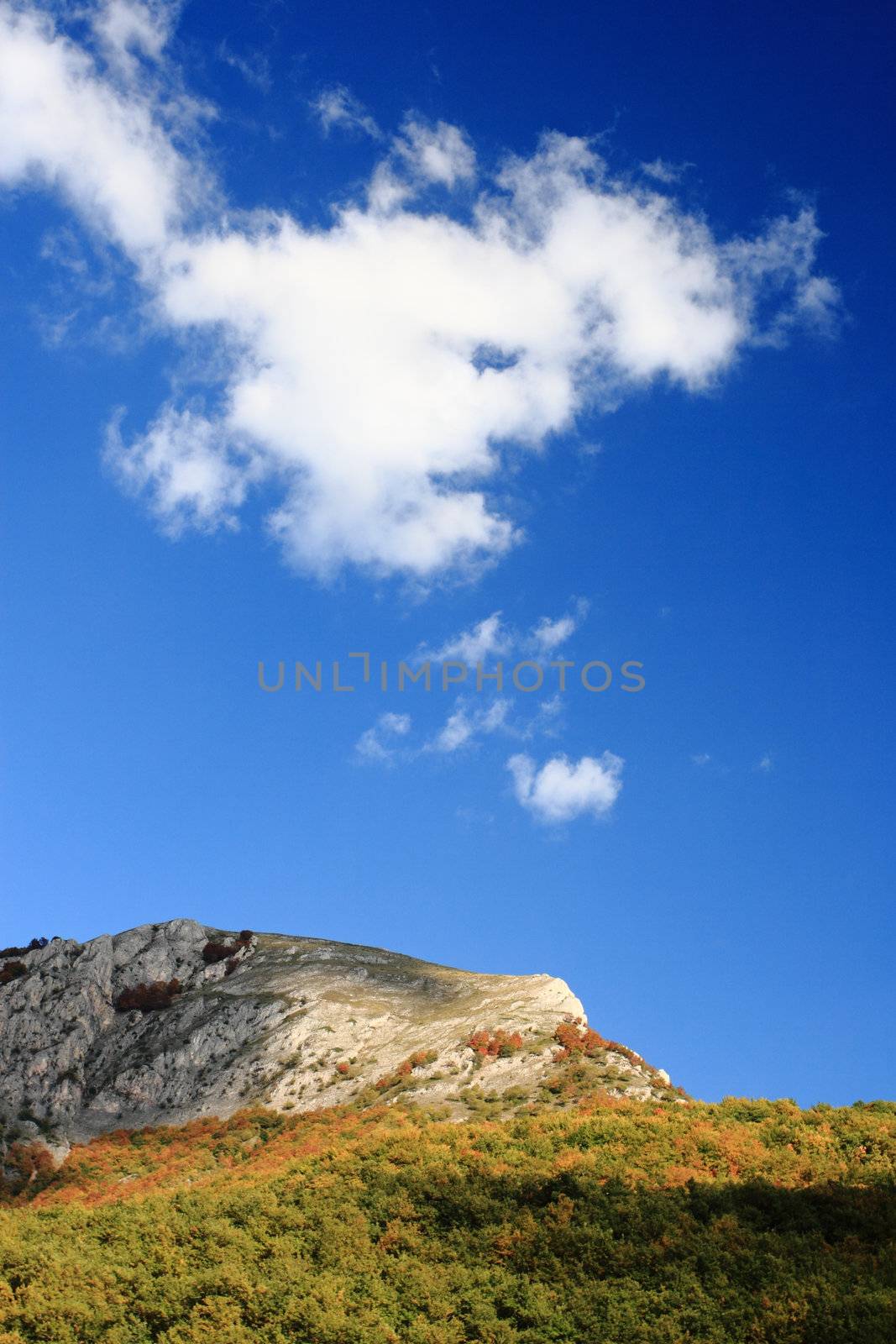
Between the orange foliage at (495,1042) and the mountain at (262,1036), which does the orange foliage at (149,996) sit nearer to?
the mountain at (262,1036)

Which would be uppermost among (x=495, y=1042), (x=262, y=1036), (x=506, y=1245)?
(x=495, y=1042)

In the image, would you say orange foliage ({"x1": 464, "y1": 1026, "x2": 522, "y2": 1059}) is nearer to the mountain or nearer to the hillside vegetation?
the mountain

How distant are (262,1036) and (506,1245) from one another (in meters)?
36.3

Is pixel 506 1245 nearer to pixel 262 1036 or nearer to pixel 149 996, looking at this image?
pixel 262 1036

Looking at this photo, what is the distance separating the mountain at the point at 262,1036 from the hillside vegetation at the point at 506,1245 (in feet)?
40.4

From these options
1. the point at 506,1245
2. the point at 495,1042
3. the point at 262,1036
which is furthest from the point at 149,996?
the point at 506,1245

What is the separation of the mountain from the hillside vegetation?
12.3 metres

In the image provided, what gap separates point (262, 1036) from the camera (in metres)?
56.9

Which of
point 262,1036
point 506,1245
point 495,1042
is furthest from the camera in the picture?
point 262,1036

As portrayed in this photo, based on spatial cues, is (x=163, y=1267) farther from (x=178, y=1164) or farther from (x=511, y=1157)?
(x=178, y=1164)

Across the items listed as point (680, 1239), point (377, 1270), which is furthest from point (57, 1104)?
point (680, 1239)

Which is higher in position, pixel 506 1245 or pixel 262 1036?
pixel 262 1036

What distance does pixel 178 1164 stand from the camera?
45625mm

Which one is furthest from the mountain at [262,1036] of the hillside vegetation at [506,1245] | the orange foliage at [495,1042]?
the hillside vegetation at [506,1245]
